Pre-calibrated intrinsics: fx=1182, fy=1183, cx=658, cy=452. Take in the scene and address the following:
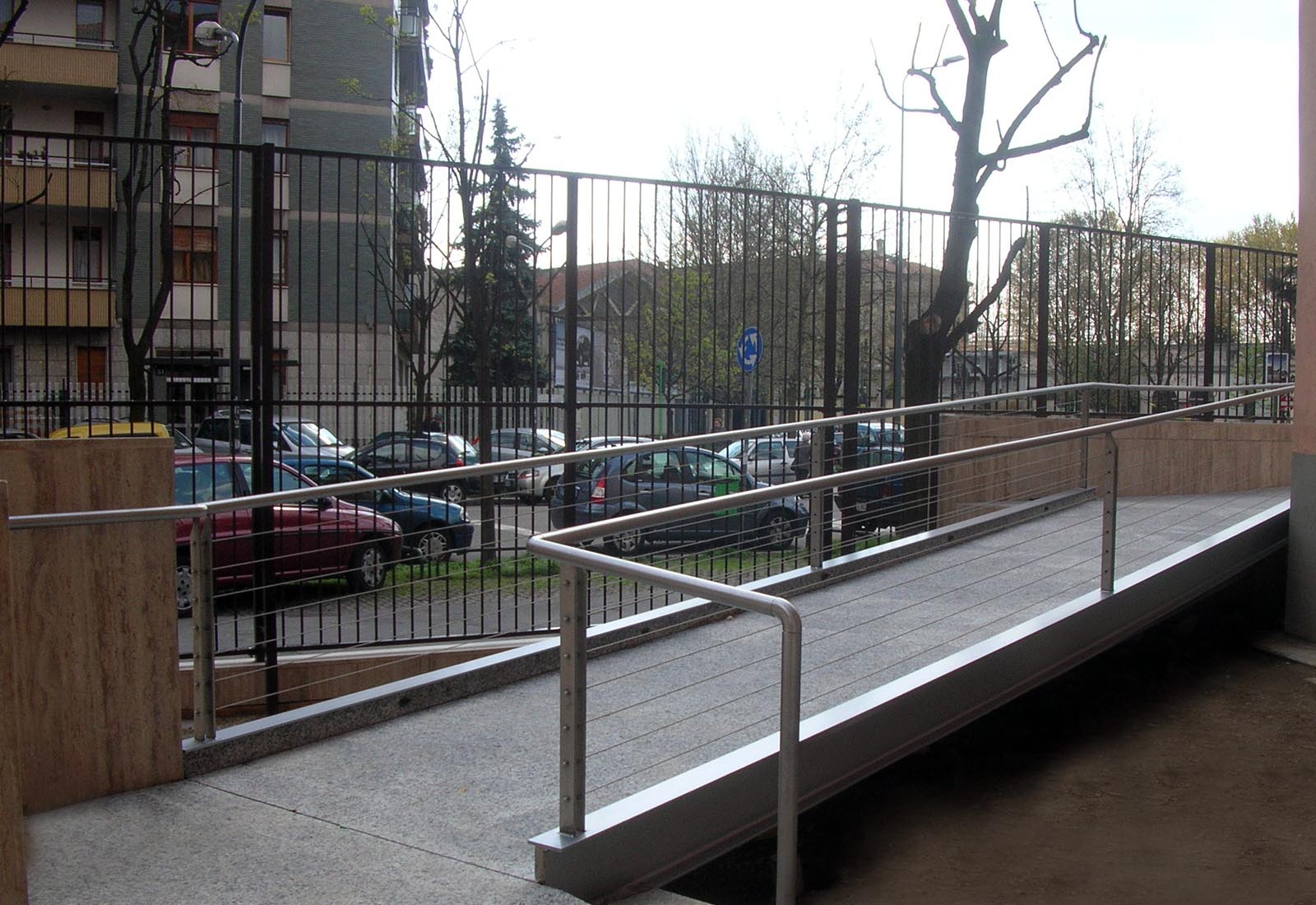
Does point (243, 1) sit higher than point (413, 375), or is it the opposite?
point (243, 1)

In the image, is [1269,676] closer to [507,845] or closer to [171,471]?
[507,845]

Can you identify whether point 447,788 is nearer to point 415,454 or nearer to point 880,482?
point 415,454

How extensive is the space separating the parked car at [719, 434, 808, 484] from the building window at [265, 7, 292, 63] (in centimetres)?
2417

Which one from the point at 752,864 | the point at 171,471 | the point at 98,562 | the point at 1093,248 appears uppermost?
the point at 1093,248

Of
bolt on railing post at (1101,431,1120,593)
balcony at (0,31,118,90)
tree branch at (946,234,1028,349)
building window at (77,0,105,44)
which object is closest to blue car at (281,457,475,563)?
bolt on railing post at (1101,431,1120,593)

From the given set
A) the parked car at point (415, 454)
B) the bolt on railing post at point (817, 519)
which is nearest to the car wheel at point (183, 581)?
the parked car at point (415, 454)

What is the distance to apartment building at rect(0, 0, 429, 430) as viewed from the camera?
236 inches

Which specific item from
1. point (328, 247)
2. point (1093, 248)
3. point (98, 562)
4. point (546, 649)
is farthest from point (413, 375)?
point (328, 247)

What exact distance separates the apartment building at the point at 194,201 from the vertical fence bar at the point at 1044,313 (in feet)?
17.3

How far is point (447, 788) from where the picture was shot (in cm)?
407

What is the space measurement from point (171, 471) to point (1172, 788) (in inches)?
175

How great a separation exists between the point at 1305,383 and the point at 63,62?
2937 centimetres

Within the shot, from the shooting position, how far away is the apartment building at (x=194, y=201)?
6.00 metres

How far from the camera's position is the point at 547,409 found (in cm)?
692
